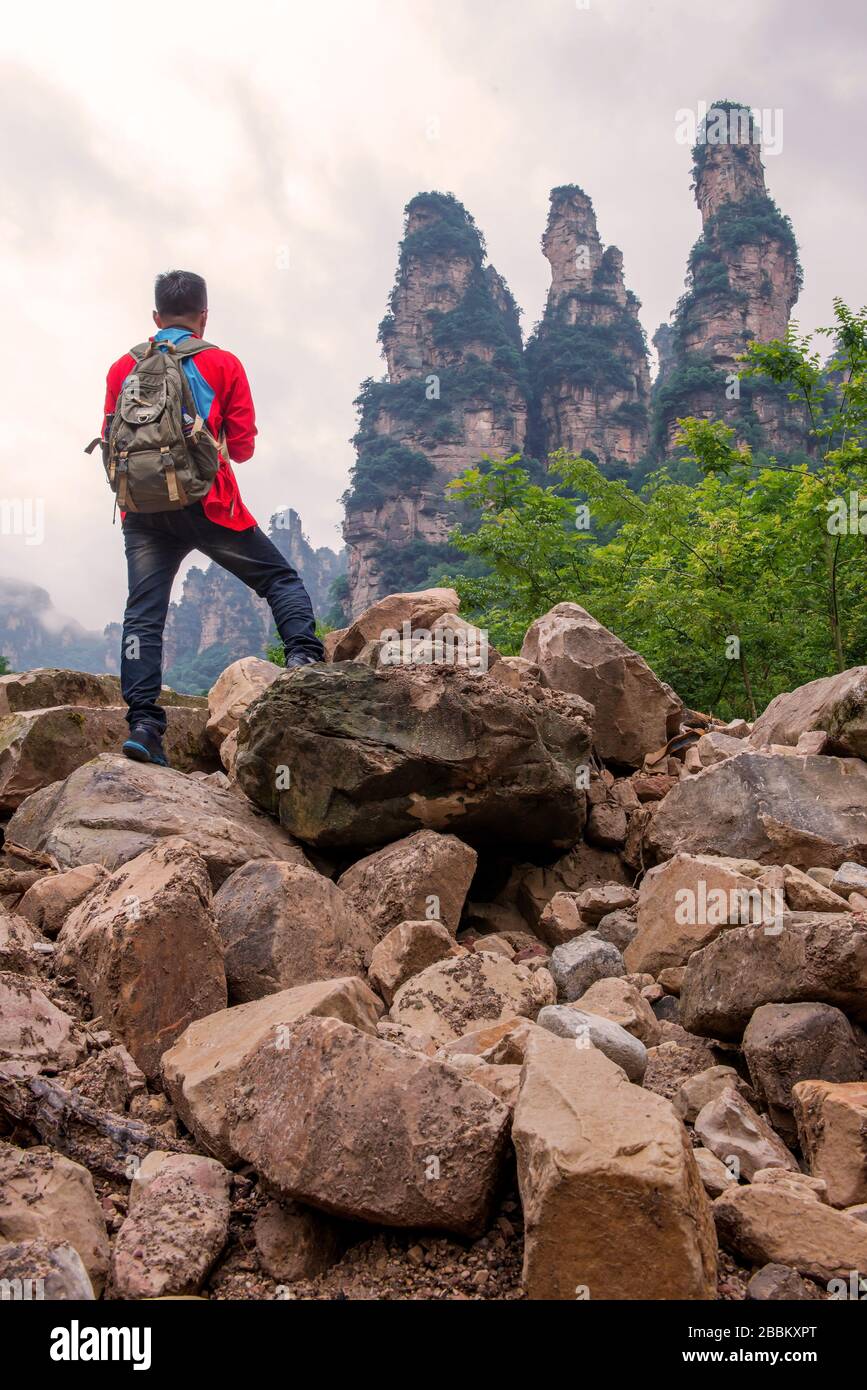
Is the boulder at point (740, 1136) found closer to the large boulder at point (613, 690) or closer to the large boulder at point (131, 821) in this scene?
the large boulder at point (131, 821)

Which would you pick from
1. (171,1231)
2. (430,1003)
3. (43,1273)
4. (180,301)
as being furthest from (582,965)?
(180,301)

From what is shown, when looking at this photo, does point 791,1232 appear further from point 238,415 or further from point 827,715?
point 238,415

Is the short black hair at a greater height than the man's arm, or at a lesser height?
greater

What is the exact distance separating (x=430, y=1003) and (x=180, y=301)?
3.75 metres

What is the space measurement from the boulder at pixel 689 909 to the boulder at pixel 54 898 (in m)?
2.04

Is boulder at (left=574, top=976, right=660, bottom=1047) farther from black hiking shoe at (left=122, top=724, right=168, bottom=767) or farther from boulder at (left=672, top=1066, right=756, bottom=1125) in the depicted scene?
black hiking shoe at (left=122, top=724, right=168, bottom=767)

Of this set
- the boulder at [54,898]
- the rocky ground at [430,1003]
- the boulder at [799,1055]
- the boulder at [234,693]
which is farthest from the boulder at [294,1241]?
the boulder at [234,693]

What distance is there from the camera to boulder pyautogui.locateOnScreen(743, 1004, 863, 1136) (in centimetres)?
259

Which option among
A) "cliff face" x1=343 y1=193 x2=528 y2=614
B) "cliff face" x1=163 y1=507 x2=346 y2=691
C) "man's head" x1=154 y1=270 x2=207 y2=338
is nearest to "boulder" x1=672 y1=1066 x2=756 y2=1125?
"man's head" x1=154 y1=270 x2=207 y2=338

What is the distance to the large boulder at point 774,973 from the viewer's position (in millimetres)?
2670

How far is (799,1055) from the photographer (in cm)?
260

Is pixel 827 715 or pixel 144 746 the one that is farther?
pixel 827 715

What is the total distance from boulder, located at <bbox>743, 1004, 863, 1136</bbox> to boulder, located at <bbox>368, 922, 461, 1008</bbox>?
1144 mm
